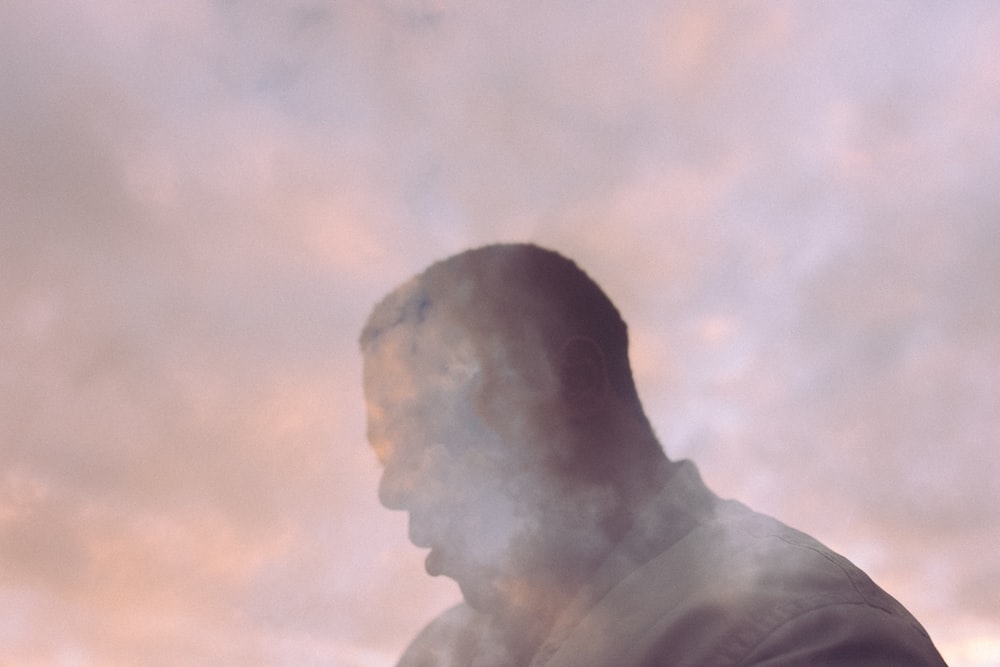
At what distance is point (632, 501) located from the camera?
2.42 metres

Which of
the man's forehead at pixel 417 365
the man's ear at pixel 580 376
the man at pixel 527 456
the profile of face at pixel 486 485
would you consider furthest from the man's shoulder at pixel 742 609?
the man's forehead at pixel 417 365

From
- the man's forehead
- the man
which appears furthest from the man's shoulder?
the man's forehead

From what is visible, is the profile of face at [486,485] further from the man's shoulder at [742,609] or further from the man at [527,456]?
the man's shoulder at [742,609]

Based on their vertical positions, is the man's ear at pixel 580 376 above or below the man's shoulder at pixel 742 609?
above

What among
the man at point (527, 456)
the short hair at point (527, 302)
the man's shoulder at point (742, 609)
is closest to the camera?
the man's shoulder at point (742, 609)

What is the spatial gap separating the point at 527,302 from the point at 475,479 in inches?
19.9

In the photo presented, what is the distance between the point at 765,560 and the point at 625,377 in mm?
659

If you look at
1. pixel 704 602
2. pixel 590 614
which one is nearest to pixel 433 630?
pixel 590 614

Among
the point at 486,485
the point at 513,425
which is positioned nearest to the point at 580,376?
the point at 513,425

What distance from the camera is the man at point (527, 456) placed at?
2.37m

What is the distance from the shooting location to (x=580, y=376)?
246 cm

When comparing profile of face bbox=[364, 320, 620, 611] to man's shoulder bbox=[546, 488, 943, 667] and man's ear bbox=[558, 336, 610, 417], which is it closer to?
man's ear bbox=[558, 336, 610, 417]

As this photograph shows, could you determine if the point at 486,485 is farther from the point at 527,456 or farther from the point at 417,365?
the point at 417,365

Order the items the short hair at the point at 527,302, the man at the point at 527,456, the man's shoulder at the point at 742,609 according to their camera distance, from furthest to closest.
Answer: the short hair at the point at 527,302
the man at the point at 527,456
the man's shoulder at the point at 742,609
